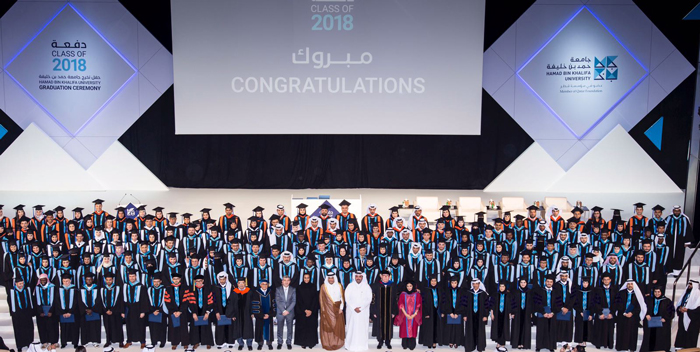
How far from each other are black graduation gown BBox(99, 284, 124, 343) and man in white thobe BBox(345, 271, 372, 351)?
2797 millimetres

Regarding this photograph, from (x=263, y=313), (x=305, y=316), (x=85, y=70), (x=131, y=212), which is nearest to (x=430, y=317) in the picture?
(x=305, y=316)

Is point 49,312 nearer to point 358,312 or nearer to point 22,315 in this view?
point 22,315

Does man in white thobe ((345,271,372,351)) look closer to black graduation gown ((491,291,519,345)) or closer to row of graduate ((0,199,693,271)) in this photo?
row of graduate ((0,199,693,271))

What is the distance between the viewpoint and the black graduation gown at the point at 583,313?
8.11 m

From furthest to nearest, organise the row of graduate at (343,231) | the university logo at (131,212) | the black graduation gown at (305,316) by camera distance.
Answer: the university logo at (131,212)
the row of graduate at (343,231)
the black graduation gown at (305,316)

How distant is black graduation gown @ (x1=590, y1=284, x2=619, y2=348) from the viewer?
26.5 feet

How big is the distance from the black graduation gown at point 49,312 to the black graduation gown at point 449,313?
476 centimetres

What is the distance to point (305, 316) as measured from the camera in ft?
27.1

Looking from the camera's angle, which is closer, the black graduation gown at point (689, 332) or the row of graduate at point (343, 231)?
the black graduation gown at point (689, 332)

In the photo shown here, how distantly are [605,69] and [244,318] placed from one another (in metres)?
10.6

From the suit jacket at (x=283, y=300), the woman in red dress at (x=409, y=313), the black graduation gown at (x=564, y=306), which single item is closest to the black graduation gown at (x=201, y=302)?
the suit jacket at (x=283, y=300)

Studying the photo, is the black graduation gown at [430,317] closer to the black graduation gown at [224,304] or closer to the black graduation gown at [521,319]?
the black graduation gown at [521,319]

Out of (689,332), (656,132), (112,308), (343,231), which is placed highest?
(656,132)

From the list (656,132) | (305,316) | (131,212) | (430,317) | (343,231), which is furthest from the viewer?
(656,132)
